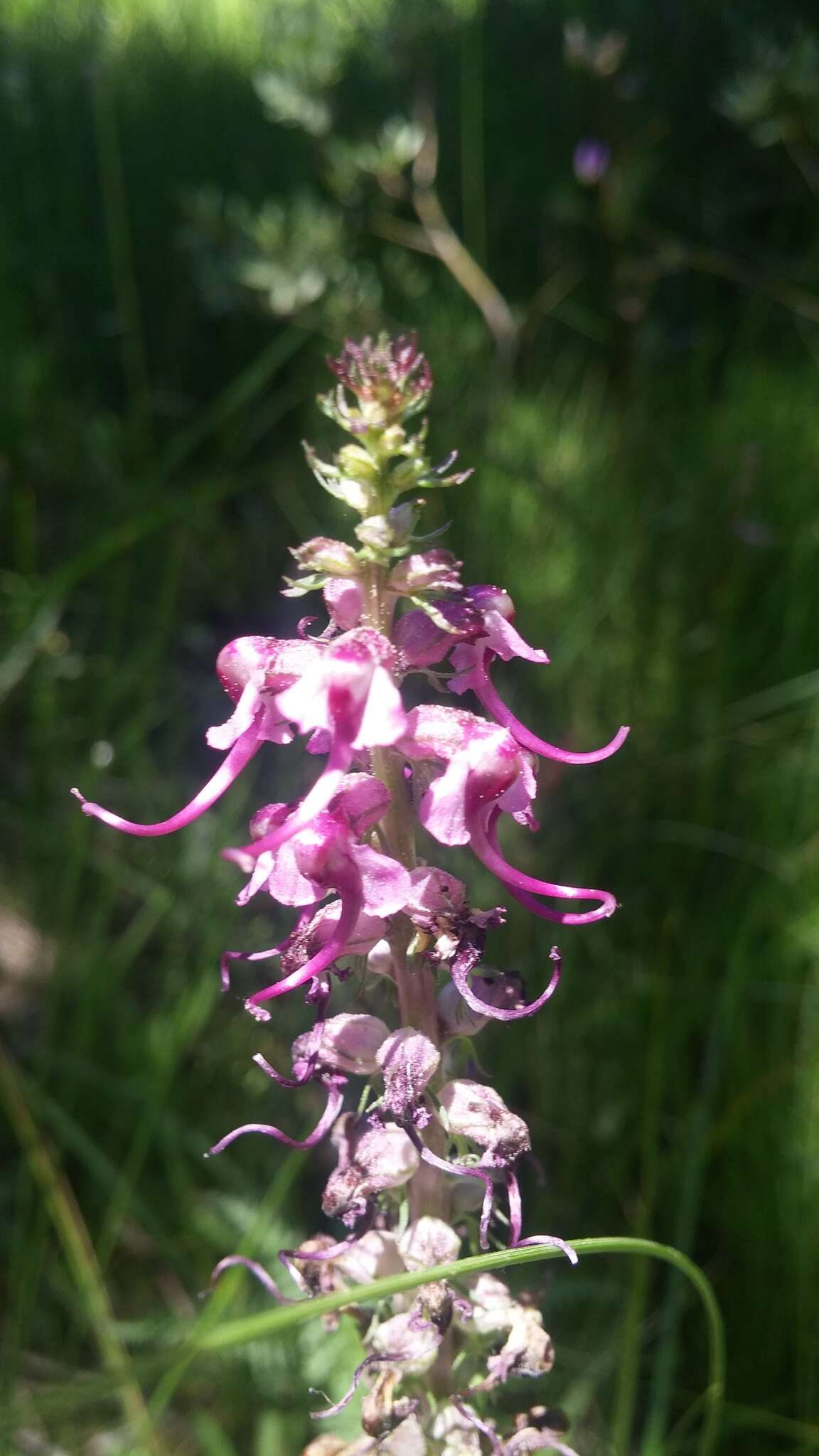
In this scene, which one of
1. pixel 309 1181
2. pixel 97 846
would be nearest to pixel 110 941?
pixel 97 846

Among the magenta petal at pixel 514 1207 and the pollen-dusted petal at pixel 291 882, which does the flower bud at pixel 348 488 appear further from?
the magenta petal at pixel 514 1207

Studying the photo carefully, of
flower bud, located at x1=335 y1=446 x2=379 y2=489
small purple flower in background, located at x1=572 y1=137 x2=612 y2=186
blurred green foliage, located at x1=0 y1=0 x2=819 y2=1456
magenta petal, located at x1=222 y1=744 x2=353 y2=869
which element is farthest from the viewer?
small purple flower in background, located at x1=572 y1=137 x2=612 y2=186

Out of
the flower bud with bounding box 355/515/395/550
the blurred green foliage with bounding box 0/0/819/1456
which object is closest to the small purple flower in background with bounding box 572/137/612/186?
the blurred green foliage with bounding box 0/0/819/1456

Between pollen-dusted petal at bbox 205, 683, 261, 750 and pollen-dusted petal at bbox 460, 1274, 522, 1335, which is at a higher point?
pollen-dusted petal at bbox 205, 683, 261, 750

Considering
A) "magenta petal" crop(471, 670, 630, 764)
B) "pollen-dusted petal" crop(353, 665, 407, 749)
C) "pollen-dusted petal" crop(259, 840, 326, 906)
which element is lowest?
"pollen-dusted petal" crop(259, 840, 326, 906)

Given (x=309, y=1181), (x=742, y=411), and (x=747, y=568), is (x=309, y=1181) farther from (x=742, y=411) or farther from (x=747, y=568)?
(x=742, y=411)

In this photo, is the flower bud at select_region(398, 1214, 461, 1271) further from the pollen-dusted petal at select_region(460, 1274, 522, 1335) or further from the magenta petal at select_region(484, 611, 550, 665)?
the magenta petal at select_region(484, 611, 550, 665)
